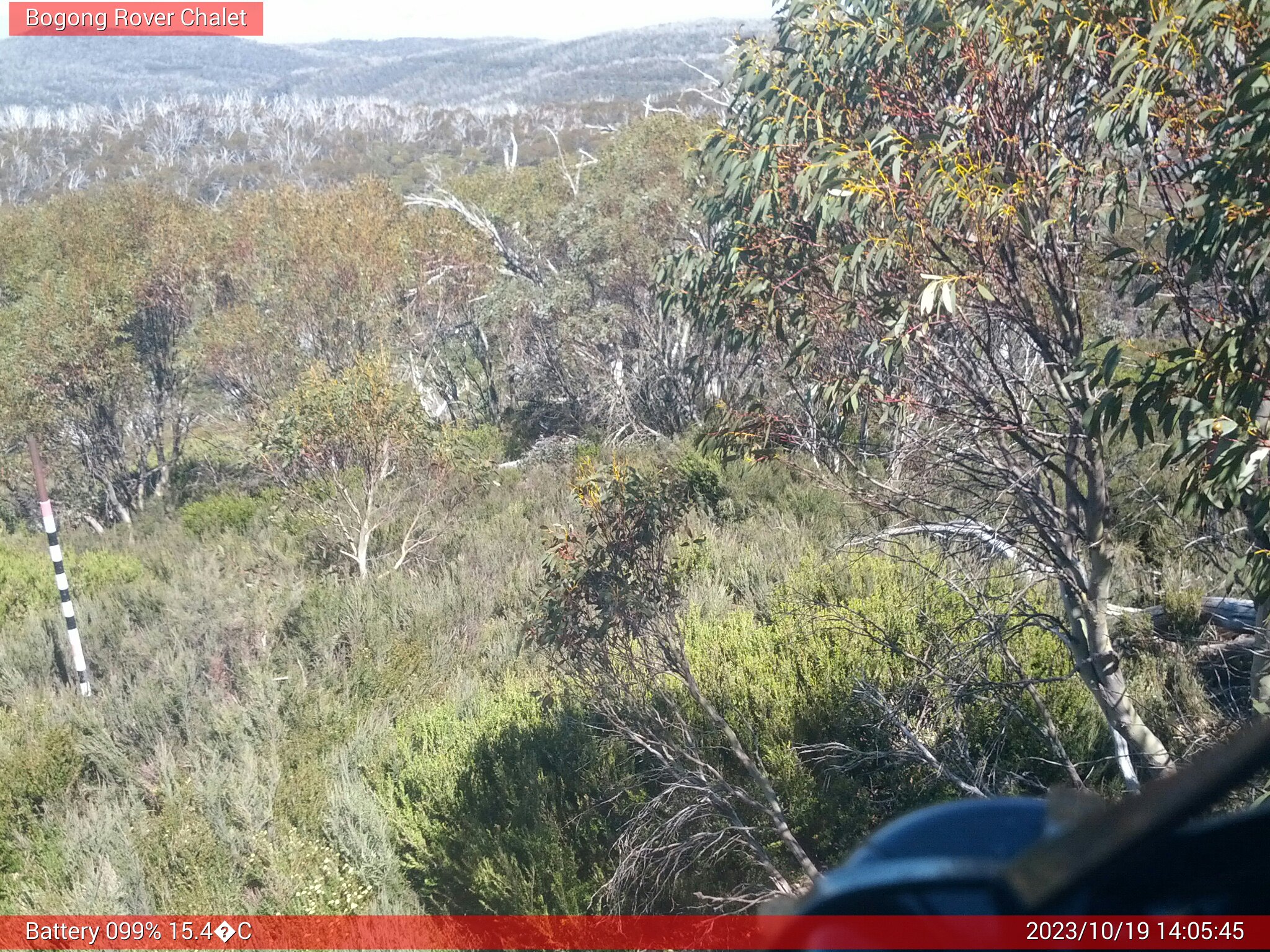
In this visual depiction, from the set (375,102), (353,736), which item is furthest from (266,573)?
(375,102)

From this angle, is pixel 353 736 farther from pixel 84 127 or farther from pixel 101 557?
pixel 84 127

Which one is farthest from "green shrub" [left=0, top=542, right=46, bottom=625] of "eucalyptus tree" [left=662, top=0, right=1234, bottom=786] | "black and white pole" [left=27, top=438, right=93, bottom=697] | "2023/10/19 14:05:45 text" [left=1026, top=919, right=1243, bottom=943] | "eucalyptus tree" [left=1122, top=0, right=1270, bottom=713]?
"2023/10/19 14:05:45 text" [left=1026, top=919, right=1243, bottom=943]

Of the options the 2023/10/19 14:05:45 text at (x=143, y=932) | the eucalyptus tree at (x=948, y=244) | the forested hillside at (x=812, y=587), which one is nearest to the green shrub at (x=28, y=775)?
the forested hillside at (x=812, y=587)

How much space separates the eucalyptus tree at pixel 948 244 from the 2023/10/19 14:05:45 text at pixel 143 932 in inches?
131

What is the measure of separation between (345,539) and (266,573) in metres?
1.07

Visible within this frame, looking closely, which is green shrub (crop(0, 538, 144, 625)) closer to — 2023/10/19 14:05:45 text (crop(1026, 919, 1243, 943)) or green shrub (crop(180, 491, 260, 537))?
green shrub (crop(180, 491, 260, 537))

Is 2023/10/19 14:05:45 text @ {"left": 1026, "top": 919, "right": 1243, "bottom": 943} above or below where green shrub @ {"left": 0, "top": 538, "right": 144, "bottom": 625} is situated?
above

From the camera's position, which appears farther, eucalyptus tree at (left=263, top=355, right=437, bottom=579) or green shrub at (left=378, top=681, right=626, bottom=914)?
eucalyptus tree at (left=263, top=355, right=437, bottom=579)

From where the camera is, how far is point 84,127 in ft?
248

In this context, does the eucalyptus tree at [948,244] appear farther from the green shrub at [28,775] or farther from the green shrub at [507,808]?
the green shrub at [28,775]

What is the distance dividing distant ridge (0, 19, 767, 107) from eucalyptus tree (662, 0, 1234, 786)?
246 ft

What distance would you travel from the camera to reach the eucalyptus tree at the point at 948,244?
3824mm

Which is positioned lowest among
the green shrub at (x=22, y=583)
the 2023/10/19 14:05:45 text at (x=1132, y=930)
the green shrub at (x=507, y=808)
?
the green shrub at (x=22, y=583)

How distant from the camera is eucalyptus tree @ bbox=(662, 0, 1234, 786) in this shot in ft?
12.5
